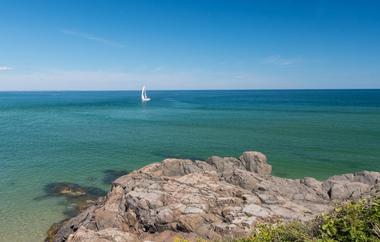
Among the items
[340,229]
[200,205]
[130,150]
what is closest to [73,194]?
[200,205]

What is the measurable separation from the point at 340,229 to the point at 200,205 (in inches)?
457

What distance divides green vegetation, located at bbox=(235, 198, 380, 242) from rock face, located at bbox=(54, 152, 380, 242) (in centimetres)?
645

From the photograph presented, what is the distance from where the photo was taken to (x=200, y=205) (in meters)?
21.9

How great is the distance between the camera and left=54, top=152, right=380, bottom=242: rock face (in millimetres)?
19984

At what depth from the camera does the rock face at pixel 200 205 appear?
787 inches

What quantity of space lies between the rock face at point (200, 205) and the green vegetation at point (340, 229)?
6.45m

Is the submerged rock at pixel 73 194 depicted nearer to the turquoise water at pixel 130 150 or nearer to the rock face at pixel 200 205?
the turquoise water at pixel 130 150

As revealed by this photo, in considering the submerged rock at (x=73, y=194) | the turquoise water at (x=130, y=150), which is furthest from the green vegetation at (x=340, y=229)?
the submerged rock at (x=73, y=194)

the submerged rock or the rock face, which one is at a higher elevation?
the rock face

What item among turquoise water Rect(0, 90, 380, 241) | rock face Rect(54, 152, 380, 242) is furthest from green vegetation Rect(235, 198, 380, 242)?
turquoise water Rect(0, 90, 380, 241)

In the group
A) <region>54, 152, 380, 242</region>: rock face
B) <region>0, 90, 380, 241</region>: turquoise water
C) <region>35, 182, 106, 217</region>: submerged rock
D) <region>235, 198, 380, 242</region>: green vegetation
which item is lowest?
<region>35, 182, 106, 217</region>: submerged rock

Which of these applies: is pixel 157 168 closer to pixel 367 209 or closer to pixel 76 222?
pixel 76 222

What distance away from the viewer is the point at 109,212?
23406 millimetres

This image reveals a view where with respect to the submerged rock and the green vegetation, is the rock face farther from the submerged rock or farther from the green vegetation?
the green vegetation
